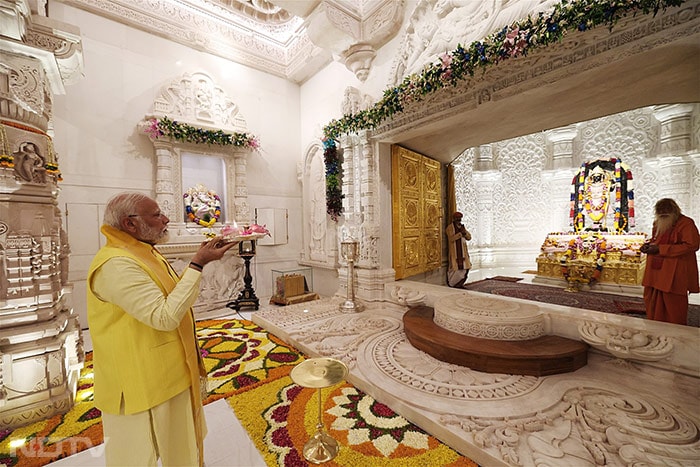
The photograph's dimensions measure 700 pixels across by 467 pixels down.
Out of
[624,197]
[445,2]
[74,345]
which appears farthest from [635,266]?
[74,345]

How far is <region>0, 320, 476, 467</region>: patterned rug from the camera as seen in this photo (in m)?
2.07

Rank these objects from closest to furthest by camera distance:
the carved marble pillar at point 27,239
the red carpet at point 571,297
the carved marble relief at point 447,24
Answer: the carved marble pillar at point 27,239
the carved marble relief at point 447,24
the red carpet at point 571,297

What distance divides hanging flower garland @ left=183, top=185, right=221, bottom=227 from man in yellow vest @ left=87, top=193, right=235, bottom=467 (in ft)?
15.4

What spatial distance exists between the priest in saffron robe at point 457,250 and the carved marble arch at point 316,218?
2.81 m

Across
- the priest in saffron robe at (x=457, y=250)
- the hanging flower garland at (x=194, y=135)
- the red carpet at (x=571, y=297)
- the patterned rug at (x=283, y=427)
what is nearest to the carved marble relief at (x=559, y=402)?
the patterned rug at (x=283, y=427)

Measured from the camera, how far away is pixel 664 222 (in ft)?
12.0

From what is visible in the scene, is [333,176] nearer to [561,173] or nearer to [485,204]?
[485,204]

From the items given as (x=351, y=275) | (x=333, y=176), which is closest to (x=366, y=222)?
(x=351, y=275)

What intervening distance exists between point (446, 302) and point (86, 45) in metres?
7.37

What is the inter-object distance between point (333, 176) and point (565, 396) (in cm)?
511

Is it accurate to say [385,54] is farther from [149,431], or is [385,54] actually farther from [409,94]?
[149,431]

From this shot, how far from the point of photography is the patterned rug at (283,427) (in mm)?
2070

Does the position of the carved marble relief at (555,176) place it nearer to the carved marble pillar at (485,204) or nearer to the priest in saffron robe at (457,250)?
the carved marble pillar at (485,204)

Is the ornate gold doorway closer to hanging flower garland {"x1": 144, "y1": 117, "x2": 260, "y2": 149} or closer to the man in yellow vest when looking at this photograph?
hanging flower garland {"x1": 144, "y1": 117, "x2": 260, "y2": 149}
